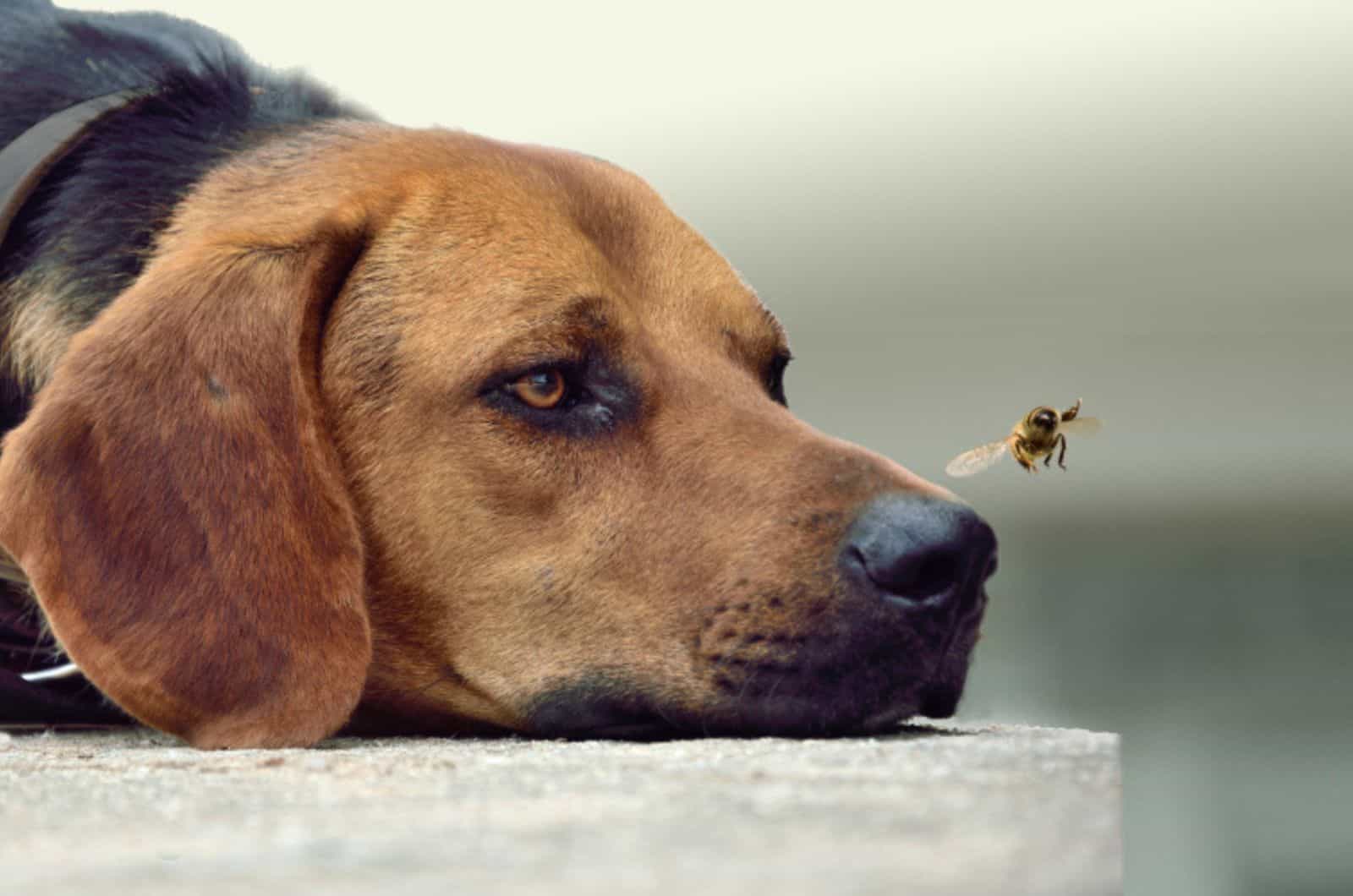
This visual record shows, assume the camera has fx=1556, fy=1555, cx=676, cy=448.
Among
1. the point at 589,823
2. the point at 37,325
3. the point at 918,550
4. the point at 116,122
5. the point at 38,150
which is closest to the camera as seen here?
the point at 589,823

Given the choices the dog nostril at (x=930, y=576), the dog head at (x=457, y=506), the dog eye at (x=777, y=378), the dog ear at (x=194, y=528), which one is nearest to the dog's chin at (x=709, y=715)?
the dog head at (x=457, y=506)

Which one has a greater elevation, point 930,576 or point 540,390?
point 540,390

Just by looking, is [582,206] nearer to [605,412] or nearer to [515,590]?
[605,412]

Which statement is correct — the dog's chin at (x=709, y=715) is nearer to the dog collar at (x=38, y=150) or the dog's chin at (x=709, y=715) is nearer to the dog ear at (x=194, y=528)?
the dog ear at (x=194, y=528)

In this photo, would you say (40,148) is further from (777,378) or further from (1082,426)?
(1082,426)

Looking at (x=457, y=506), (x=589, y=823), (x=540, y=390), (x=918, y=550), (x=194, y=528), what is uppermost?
(x=540, y=390)

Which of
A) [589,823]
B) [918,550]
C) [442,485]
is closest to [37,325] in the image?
[442,485]
